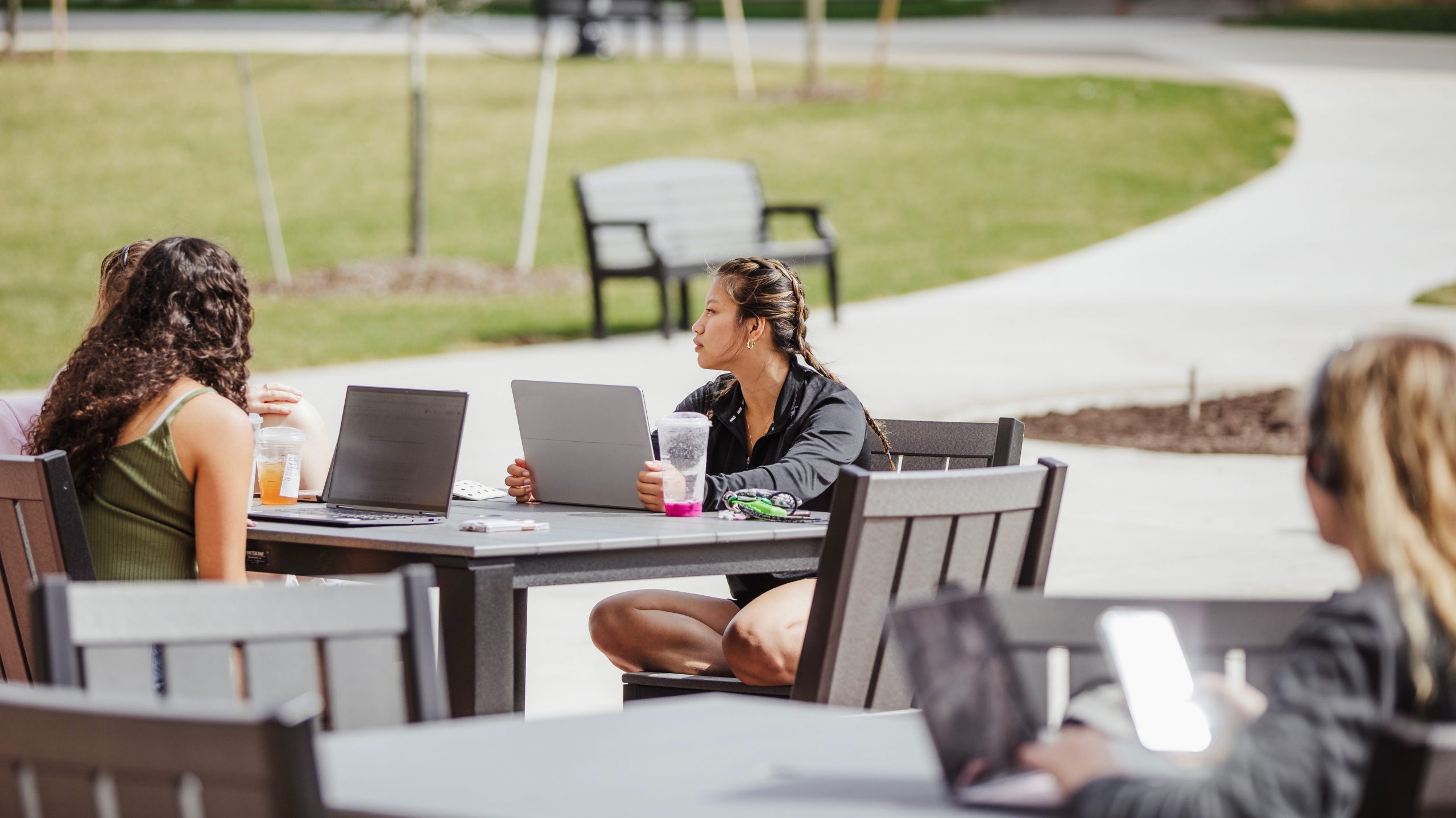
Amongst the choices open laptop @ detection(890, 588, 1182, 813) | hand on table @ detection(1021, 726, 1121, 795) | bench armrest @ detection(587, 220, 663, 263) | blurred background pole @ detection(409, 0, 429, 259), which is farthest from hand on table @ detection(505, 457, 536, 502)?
blurred background pole @ detection(409, 0, 429, 259)

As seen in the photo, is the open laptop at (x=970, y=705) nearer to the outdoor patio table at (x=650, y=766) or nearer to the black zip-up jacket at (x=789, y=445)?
the outdoor patio table at (x=650, y=766)

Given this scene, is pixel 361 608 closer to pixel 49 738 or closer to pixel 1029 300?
pixel 49 738

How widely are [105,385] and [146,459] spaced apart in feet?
0.62

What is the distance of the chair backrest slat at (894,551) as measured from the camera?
11.5 ft

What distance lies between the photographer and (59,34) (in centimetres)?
3002

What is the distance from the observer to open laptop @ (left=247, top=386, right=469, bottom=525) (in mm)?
4281

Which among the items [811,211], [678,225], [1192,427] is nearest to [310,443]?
[1192,427]

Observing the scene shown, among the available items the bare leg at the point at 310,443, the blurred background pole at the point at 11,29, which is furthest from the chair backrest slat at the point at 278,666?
the blurred background pole at the point at 11,29

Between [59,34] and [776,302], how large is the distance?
28.3 meters

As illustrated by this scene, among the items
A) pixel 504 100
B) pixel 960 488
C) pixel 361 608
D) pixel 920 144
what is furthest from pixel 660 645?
pixel 504 100

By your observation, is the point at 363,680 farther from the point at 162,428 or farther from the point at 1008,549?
the point at 1008,549

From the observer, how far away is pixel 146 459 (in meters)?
3.85

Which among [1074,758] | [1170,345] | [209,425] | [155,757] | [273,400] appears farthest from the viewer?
[1170,345]

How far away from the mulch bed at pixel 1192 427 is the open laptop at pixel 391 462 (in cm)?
574
